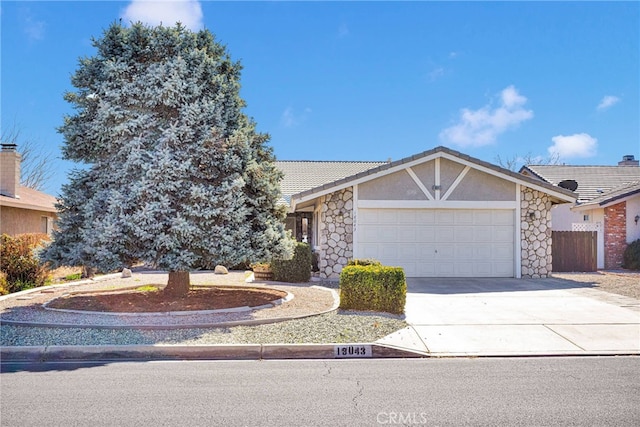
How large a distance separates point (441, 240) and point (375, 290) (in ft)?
22.2

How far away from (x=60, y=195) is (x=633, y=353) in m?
10.7

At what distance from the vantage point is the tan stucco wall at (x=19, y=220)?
18.8 m

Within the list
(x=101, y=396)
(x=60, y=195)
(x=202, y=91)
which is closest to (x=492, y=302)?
(x=202, y=91)

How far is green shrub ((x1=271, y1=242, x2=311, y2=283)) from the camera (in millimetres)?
14734

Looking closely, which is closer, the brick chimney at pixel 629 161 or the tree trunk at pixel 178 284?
the tree trunk at pixel 178 284

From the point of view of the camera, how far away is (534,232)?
15812 millimetres

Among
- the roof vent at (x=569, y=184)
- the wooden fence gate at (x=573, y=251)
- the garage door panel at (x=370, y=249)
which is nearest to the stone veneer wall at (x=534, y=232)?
the wooden fence gate at (x=573, y=251)

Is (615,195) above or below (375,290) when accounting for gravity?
above

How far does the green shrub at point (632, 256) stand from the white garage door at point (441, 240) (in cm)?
681

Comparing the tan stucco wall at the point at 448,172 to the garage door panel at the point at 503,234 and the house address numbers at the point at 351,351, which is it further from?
the house address numbers at the point at 351,351

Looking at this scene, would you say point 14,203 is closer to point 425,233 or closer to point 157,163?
point 157,163

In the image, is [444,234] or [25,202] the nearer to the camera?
[444,234]

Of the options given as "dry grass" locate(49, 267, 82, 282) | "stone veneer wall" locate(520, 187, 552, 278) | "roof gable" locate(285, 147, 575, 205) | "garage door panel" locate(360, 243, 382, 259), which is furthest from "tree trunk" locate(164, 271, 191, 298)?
"stone veneer wall" locate(520, 187, 552, 278)

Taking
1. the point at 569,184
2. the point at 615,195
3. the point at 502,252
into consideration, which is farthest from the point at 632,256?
the point at 502,252
